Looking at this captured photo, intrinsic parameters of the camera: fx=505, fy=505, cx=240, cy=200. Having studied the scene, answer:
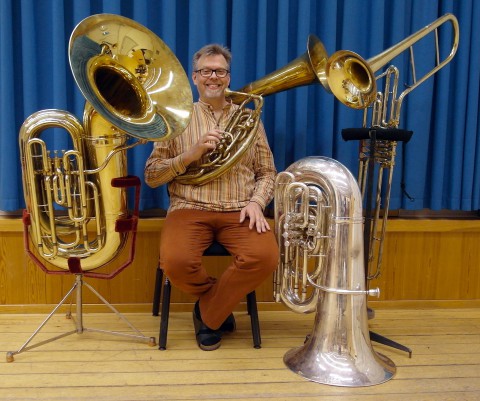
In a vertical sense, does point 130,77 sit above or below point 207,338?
above

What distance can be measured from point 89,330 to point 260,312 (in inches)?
36.5

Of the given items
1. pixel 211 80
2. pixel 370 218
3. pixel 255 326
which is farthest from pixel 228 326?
pixel 211 80

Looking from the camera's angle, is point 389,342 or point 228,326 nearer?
point 389,342

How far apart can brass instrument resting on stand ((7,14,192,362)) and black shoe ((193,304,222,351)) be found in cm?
53

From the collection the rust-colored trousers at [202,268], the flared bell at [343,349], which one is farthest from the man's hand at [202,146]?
the flared bell at [343,349]

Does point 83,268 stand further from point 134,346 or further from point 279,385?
point 279,385

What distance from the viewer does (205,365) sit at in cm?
210

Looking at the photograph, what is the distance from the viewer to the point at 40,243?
6.82ft

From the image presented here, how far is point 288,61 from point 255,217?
0.92 m

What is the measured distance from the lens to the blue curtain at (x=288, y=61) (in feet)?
8.28

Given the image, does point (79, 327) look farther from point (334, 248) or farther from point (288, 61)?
point (288, 61)

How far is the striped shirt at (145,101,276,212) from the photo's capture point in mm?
2385

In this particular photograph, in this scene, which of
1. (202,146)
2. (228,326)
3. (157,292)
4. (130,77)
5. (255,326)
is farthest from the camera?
(157,292)

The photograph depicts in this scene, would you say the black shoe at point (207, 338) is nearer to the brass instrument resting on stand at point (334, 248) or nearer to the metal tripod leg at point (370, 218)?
the brass instrument resting on stand at point (334, 248)
